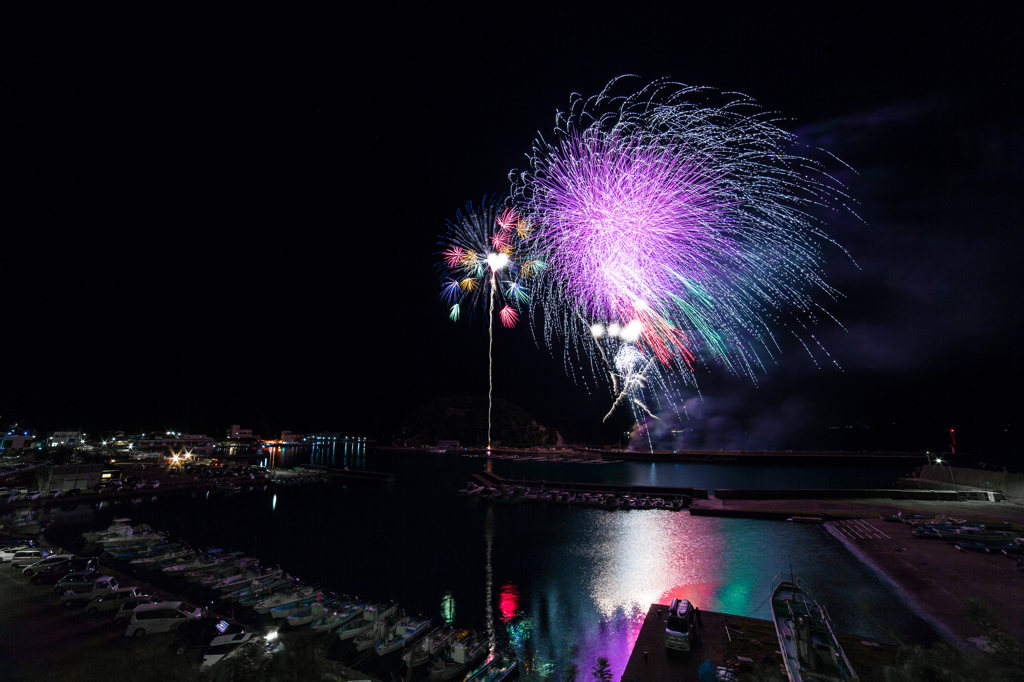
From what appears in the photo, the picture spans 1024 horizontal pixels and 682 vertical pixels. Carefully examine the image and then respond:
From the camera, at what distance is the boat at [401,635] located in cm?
1311

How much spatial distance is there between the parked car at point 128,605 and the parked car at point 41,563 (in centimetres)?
516

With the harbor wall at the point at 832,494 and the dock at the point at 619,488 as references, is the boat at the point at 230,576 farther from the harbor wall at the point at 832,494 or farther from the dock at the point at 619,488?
the harbor wall at the point at 832,494

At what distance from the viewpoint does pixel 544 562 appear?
22781 millimetres

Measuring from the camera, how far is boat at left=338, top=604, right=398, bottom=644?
13.8 meters

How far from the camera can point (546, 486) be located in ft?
149

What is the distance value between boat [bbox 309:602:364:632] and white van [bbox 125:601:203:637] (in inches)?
142

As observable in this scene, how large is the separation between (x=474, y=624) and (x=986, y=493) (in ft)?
124

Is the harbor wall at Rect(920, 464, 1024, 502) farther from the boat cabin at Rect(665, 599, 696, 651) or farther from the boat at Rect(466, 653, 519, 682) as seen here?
the boat at Rect(466, 653, 519, 682)

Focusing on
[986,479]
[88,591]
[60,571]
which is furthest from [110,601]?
[986,479]

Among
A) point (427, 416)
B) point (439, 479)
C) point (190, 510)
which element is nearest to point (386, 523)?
point (190, 510)

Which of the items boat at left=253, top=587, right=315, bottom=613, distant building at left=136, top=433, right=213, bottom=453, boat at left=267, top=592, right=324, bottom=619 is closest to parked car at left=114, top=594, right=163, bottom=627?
boat at left=253, top=587, right=315, bottom=613

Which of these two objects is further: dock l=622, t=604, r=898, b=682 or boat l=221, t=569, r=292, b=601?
boat l=221, t=569, r=292, b=601

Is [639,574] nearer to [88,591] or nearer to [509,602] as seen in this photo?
[509,602]

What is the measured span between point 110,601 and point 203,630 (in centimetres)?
288
